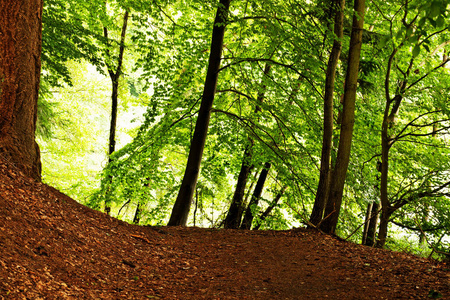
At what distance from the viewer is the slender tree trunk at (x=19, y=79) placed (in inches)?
171

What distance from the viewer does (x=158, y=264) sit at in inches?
205

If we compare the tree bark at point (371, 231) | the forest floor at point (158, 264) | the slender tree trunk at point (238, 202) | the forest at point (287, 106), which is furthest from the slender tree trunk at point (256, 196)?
the forest floor at point (158, 264)

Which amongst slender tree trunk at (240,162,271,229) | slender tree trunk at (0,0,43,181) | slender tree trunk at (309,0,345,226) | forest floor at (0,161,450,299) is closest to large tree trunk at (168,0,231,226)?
forest floor at (0,161,450,299)

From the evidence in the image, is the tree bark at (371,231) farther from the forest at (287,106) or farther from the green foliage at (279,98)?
the green foliage at (279,98)

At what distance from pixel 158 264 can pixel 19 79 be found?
9.90 ft

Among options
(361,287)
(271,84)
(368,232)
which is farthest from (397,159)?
(361,287)

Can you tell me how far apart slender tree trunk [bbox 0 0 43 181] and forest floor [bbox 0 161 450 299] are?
33 centimetres

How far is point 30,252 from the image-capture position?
11.1 ft

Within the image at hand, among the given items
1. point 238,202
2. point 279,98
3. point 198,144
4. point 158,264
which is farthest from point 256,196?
point 158,264

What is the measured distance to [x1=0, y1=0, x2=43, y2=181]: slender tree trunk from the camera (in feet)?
14.3

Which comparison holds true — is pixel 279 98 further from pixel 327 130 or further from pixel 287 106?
pixel 327 130

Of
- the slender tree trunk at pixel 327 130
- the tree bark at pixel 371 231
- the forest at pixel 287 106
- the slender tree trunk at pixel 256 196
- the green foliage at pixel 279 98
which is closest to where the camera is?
the forest at pixel 287 106

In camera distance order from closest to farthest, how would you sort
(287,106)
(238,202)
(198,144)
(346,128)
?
(346,128), (198,144), (287,106), (238,202)

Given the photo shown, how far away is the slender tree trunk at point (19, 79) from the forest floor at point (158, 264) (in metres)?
0.33
